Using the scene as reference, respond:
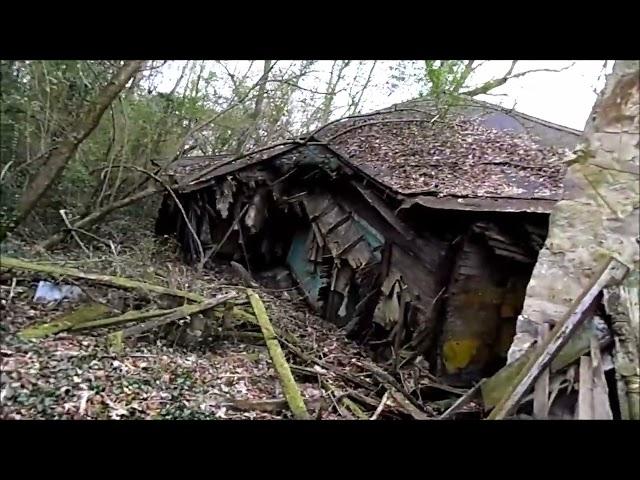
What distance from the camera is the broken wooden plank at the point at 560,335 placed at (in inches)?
86.0

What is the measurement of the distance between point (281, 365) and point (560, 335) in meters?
1.42

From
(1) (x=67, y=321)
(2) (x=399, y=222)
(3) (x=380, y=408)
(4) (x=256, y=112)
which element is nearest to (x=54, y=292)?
(1) (x=67, y=321)

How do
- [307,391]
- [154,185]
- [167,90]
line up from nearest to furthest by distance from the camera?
[307,391] < [167,90] < [154,185]

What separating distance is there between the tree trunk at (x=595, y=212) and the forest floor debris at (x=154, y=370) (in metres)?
0.94

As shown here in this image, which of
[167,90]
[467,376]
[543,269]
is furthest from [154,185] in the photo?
[543,269]

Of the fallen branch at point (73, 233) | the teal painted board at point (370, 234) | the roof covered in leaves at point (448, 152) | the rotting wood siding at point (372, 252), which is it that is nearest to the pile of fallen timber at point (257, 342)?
the fallen branch at point (73, 233)

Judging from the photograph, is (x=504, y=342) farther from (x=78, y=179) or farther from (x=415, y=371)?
(x=78, y=179)

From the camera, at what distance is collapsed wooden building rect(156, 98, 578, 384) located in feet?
11.3

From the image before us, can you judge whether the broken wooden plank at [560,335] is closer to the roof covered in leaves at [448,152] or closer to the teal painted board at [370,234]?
the roof covered in leaves at [448,152]

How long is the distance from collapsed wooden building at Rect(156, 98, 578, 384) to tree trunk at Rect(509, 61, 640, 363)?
A: 25.3 inches

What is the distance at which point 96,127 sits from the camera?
2.94m

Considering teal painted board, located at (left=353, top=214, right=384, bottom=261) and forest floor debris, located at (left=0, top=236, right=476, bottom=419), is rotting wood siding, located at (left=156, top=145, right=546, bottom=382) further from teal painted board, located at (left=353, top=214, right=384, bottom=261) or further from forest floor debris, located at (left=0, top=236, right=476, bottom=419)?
forest floor debris, located at (left=0, top=236, right=476, bottom=419)

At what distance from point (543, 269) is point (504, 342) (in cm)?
109

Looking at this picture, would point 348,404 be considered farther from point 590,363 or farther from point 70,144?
point 70,144
